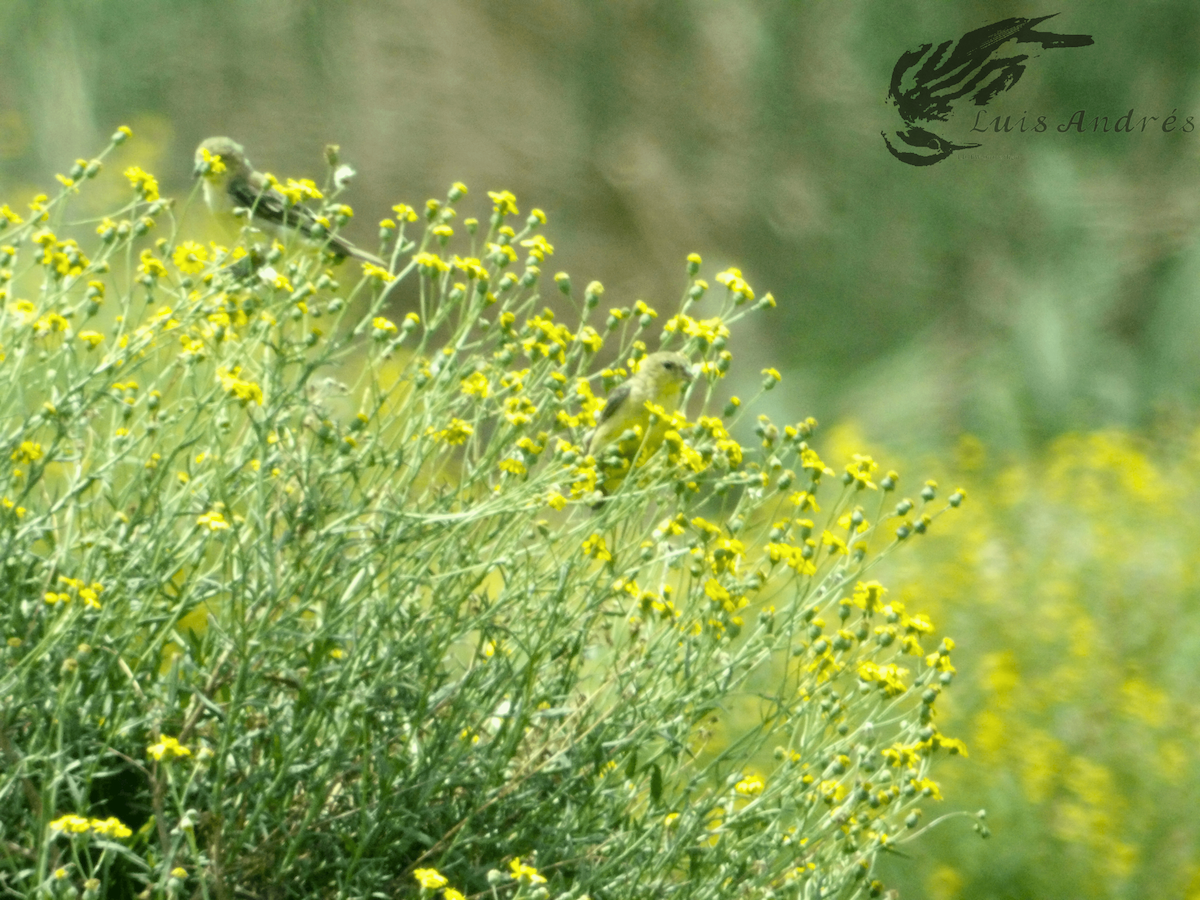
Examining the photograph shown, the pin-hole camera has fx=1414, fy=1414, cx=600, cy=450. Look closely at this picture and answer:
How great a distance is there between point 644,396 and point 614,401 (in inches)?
3.7

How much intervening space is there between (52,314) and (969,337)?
4018 mm

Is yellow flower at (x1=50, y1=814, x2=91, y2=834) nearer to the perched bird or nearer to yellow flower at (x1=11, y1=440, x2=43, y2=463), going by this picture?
yellow flower at (x1=11, y1=440, x2=43, y2=463)

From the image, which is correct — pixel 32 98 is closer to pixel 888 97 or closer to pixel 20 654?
pixel 888 97

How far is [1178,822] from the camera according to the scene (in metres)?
2.32

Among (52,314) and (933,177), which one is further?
(933,177)

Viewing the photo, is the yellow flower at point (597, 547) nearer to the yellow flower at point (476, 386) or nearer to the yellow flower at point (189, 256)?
the yellow flower at point (476, 386)

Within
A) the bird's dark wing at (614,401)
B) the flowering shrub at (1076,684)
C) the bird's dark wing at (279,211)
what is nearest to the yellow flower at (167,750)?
the bird's dark wing at (279,211)

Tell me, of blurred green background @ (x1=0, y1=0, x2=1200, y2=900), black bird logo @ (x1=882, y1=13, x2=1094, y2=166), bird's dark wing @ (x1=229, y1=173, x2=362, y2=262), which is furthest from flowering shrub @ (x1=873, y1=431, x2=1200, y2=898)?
black bird logo @ (x1=882, y1=13, x2=1094, y2=166)

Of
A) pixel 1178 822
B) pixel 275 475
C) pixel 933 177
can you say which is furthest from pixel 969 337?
pixel 275 475

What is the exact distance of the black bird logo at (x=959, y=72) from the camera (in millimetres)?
4691

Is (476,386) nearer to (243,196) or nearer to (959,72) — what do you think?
(243,196)

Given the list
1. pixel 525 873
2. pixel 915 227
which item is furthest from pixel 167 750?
pixel 915 227

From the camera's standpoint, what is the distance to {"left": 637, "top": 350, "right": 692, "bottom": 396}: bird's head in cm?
186

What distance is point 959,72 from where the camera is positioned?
4672 mm
